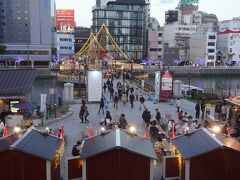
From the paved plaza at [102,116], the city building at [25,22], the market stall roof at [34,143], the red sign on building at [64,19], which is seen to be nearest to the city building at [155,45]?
the city building at [25,22]

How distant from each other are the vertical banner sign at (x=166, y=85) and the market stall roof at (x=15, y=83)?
1103 cm

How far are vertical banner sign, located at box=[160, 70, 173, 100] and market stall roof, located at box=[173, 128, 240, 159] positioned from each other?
57.6 feet

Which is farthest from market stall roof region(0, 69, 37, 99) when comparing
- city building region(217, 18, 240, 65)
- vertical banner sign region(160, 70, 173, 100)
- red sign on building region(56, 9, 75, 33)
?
red sign on building region(56, 9, 75, 33)

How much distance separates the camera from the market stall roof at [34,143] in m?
10.9

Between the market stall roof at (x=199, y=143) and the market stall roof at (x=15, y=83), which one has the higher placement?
the market stall roof at (x=15, y=83)

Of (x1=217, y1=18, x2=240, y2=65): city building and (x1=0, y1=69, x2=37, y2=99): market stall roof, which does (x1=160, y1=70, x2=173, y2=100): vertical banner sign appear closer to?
(x1=0, y1=69, x2=37, y2=99): market stall roof

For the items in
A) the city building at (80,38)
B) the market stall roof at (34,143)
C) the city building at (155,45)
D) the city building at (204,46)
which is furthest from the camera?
the city building at (80,38)

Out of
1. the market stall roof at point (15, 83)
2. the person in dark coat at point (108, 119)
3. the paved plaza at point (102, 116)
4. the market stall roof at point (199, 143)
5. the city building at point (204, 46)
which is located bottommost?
the paved plaza at point (102, 116)

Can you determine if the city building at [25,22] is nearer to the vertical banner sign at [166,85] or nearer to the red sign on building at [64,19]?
the red sign on building at [64,19]

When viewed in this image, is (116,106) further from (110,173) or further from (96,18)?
(96,18)

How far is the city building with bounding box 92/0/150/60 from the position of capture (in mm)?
111500

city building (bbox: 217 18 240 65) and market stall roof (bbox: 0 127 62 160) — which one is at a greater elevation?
city building (bbox: 217 18 240 65)

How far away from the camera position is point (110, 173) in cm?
1085

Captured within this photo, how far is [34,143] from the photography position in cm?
1149
